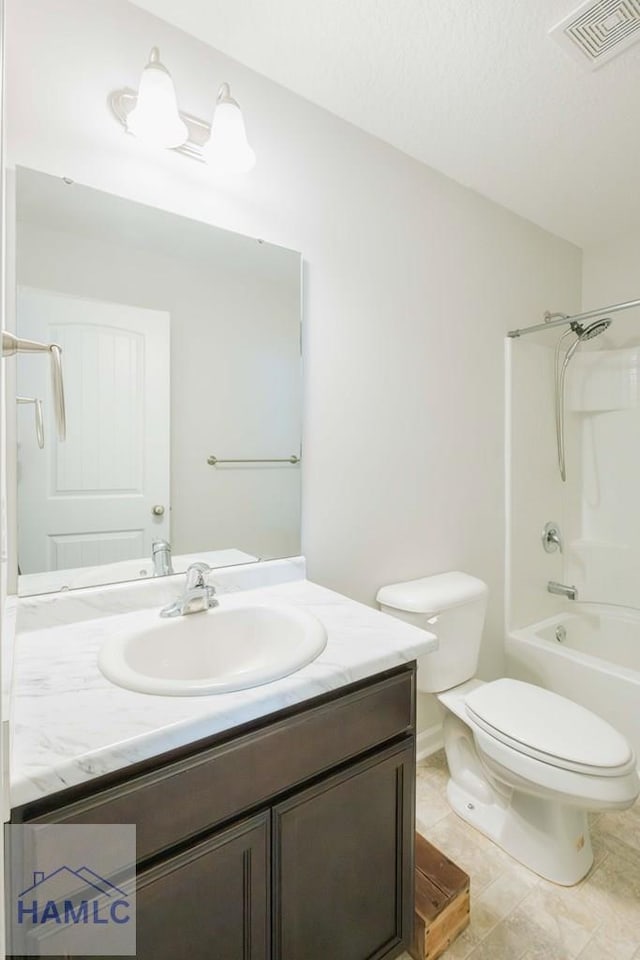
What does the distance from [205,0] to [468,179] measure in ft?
3.80

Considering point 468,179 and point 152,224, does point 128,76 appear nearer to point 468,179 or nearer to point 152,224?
point 152,224

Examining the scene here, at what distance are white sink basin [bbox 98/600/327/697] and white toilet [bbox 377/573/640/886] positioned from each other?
590 mm

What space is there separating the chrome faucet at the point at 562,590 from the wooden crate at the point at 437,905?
143 centimetres

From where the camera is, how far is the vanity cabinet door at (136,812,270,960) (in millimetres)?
731

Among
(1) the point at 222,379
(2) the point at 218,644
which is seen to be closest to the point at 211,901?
(2) the point at 218,644

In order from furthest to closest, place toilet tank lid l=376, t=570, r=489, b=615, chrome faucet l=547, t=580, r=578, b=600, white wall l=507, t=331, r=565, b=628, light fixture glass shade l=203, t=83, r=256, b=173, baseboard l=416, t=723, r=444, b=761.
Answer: chrome faucet l=547, t=580, r=578, b=600 → white wall l=507, t=331, r=565, b=628 → baseboard l=416, t=723, r=444, b=761 → toilet tank lid l=376, t=570, r=489, b=615 → light fixture glass shade l=203, t=83, r=256, b=173

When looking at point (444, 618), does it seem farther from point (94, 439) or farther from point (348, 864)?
point (94, 439)

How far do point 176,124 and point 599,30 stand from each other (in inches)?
45.3

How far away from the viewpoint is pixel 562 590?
2.32 metres

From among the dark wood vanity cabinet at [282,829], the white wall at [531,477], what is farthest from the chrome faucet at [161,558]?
the white wall at [531,477]

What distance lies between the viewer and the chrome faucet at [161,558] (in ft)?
4.13

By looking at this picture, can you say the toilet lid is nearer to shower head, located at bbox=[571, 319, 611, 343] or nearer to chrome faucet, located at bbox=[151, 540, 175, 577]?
chrome faucet, located at bbox=[151, 540, 175, 577]

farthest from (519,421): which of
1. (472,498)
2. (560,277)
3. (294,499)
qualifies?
(294,499)

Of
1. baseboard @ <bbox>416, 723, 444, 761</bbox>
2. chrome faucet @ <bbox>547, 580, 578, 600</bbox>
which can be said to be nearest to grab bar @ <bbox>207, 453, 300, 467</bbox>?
baseboard @ <bbox>416, 723, 444, 761</bbox>
